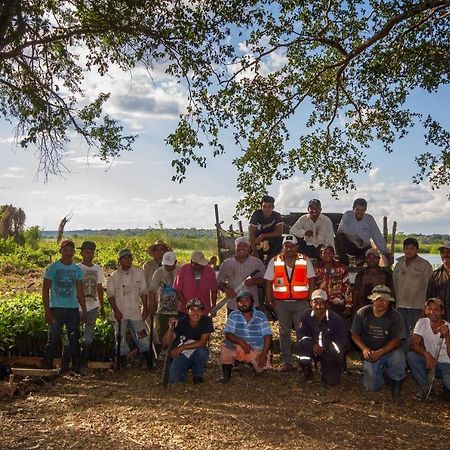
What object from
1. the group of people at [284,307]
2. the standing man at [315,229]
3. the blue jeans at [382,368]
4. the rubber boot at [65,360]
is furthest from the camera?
the standing man at [315,229]

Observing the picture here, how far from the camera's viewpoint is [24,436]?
245 inches

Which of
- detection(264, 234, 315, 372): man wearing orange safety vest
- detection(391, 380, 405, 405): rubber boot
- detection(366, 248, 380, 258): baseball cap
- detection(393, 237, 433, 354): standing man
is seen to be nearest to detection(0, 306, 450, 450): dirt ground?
detection(391, 380, 405, 405): rubber boot

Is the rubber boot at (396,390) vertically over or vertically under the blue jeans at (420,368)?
under

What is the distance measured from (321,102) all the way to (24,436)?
10281 millimetres

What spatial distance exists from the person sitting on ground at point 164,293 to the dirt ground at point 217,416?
3.05 feet

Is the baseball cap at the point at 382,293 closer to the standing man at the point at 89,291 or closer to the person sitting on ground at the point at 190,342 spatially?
the person sitting on ground at the point at 190,342

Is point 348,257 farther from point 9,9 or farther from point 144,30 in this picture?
point 9,9

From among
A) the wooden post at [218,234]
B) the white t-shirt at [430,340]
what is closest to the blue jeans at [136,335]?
the white t-shirt at [430,340]

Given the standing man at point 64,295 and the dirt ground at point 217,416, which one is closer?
the dirt ground at point 217,416

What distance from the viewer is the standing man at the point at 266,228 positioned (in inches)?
396

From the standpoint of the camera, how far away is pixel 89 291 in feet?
30.0

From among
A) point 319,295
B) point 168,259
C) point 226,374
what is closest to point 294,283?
point 319,295

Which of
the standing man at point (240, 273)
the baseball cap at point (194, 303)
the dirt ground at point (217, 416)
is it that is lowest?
the dirt ground at point (217, 416)

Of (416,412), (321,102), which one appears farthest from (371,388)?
(321,102)
